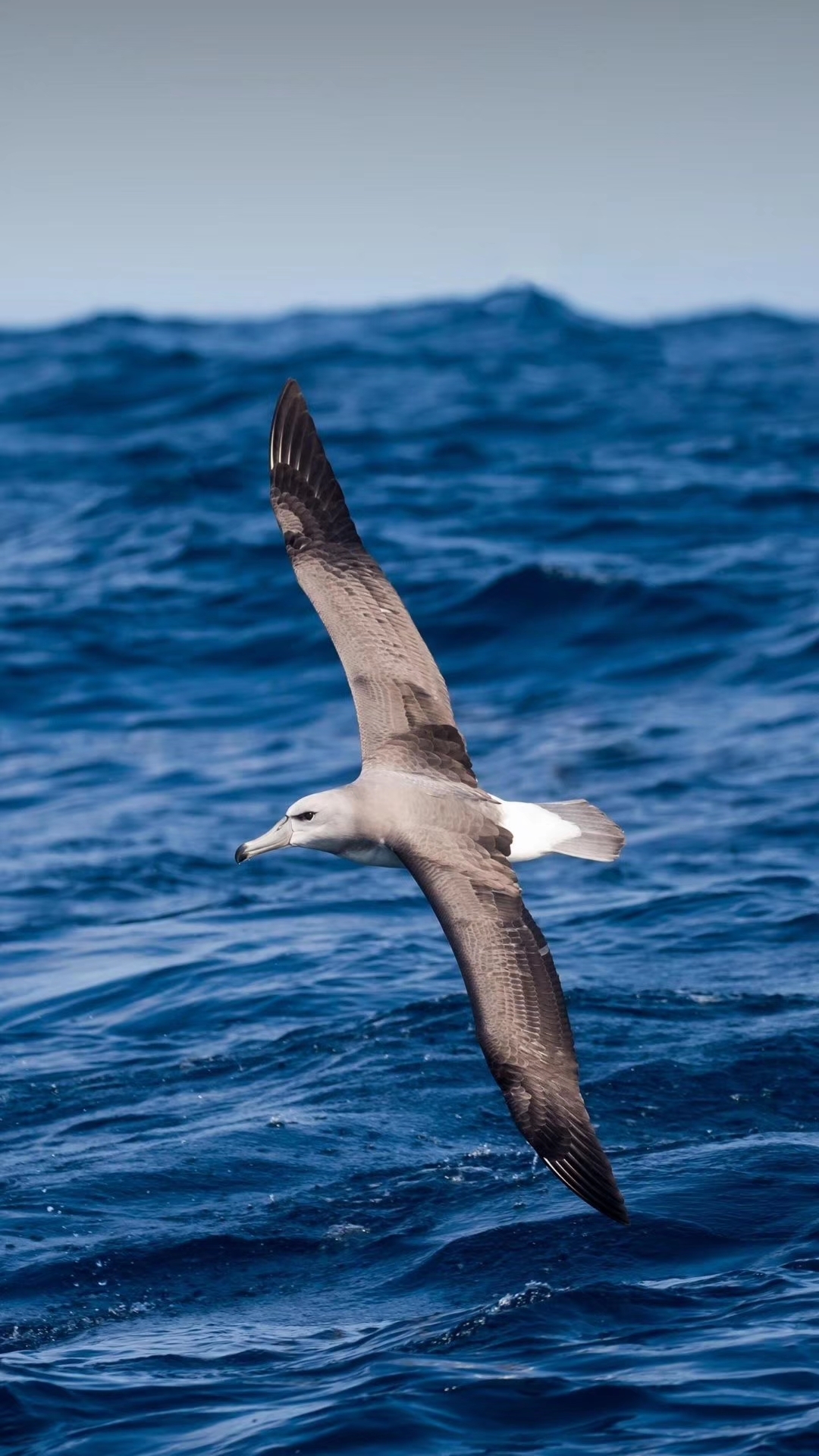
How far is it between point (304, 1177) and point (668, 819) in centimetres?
620

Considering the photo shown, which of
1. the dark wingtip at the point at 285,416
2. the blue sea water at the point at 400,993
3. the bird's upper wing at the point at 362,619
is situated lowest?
the blue sea water at the point at 400,993

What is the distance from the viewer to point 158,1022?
11.6 metres

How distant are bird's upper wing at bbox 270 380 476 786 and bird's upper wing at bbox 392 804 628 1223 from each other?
136cm

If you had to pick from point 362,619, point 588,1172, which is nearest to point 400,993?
point 362,619

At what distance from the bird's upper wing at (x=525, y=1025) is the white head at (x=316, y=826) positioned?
0.61 meters

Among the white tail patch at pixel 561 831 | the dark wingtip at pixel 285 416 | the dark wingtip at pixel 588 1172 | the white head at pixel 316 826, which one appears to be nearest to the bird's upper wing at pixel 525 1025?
the dark wingtip at pixel 588 1172

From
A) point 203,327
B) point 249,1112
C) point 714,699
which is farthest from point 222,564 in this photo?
point 203,327

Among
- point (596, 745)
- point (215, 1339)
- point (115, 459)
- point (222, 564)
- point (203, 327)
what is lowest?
point (215, 1339)

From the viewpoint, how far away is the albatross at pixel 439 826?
24.5 ft

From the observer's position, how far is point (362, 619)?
973cm

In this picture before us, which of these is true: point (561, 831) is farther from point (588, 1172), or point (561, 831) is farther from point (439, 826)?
point (588, 1172)

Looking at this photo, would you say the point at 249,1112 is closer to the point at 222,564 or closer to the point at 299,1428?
the point at 299,1428

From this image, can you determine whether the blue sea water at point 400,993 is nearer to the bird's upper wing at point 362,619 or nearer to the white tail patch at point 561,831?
the white tail patch at point 561,831

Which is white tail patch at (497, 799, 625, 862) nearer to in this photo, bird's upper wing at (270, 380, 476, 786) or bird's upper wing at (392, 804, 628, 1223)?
bird's upper wing at (270, 380, 476, 786)
